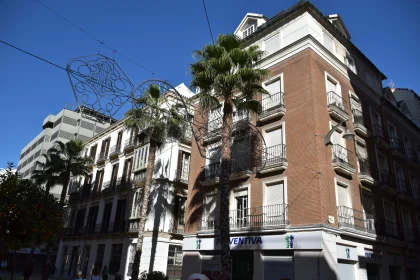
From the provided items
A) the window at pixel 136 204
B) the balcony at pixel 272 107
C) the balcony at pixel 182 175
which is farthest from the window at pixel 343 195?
the window at pixel 136 204

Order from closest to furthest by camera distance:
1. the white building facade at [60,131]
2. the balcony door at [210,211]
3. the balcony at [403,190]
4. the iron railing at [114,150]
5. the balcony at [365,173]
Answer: the balcony at [365,173] < the balcony door at [210,211] < the balcony at [403,190] < the iron railing at [114,150] < the white building facade at [60,131]

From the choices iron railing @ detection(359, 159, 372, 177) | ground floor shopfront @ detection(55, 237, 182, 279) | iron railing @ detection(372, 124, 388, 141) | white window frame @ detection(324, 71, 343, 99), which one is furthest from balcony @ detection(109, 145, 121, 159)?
iron railing @ detection(372, 124, 388, 141)

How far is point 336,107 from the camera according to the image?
58.2 ft

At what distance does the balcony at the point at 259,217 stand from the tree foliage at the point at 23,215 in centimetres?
933

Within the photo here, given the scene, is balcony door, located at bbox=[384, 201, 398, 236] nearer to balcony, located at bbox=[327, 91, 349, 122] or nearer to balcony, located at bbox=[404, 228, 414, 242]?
balcony, located at bbox=[404, 228, 414, 242]

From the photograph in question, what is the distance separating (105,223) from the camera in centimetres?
3080

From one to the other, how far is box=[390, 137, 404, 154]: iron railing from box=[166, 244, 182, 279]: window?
694 inches

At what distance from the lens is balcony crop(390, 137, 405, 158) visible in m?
22.7

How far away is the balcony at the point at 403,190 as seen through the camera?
70.7ft

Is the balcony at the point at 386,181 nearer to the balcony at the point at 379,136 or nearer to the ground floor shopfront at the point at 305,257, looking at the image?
the balcony at the point at 379,136

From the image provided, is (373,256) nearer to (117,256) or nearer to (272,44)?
(272,44)

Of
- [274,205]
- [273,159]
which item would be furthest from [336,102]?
[274,205]

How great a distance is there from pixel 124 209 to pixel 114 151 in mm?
7614

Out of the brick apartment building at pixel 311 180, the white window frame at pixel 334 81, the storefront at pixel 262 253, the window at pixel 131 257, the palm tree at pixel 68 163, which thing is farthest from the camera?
the palm tree at pixel 68 163
